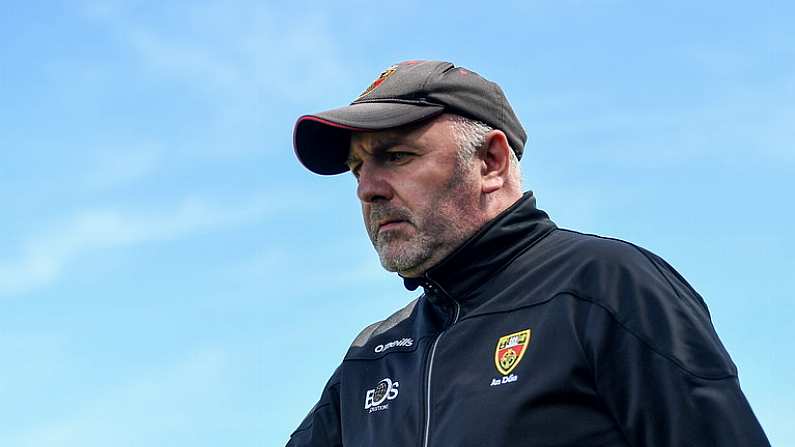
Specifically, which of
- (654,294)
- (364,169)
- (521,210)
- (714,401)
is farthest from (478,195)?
(714,401)

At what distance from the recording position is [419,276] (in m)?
5.47

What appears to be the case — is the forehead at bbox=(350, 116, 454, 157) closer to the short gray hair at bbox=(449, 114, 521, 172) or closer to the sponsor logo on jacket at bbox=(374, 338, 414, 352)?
the short gray hair at bbox=(449, 114, 521, 172)

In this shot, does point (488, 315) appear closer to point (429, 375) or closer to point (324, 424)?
point (429, 375)

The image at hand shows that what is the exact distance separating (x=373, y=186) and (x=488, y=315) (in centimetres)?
90

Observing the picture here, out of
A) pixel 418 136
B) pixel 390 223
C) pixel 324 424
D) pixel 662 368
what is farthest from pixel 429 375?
pixel 418 136

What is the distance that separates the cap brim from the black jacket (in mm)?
664

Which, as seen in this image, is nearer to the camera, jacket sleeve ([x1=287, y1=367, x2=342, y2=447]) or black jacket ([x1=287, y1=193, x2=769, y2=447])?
black jacket ([x1=287, y1=193, x2=769, y2=447])

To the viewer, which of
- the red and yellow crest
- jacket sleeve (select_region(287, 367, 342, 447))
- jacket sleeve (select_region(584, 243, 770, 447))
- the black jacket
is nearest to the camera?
jacket sleeve (select_region(584, 243, 770, 447))

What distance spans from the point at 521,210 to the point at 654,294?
983mm

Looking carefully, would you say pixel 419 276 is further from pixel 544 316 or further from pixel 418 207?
pixel 544 316

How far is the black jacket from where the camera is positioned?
14.3 ft

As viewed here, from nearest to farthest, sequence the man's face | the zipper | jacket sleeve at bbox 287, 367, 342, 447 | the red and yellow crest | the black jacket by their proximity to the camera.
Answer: the black jacket < the red and yellow crest < the zipper < the man's face < jacket sleeve at bbox 287, 367, 342, 447

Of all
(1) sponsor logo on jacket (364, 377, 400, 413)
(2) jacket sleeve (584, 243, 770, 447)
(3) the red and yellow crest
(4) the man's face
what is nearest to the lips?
(4) the man's face

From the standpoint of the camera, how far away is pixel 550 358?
4.63 m
